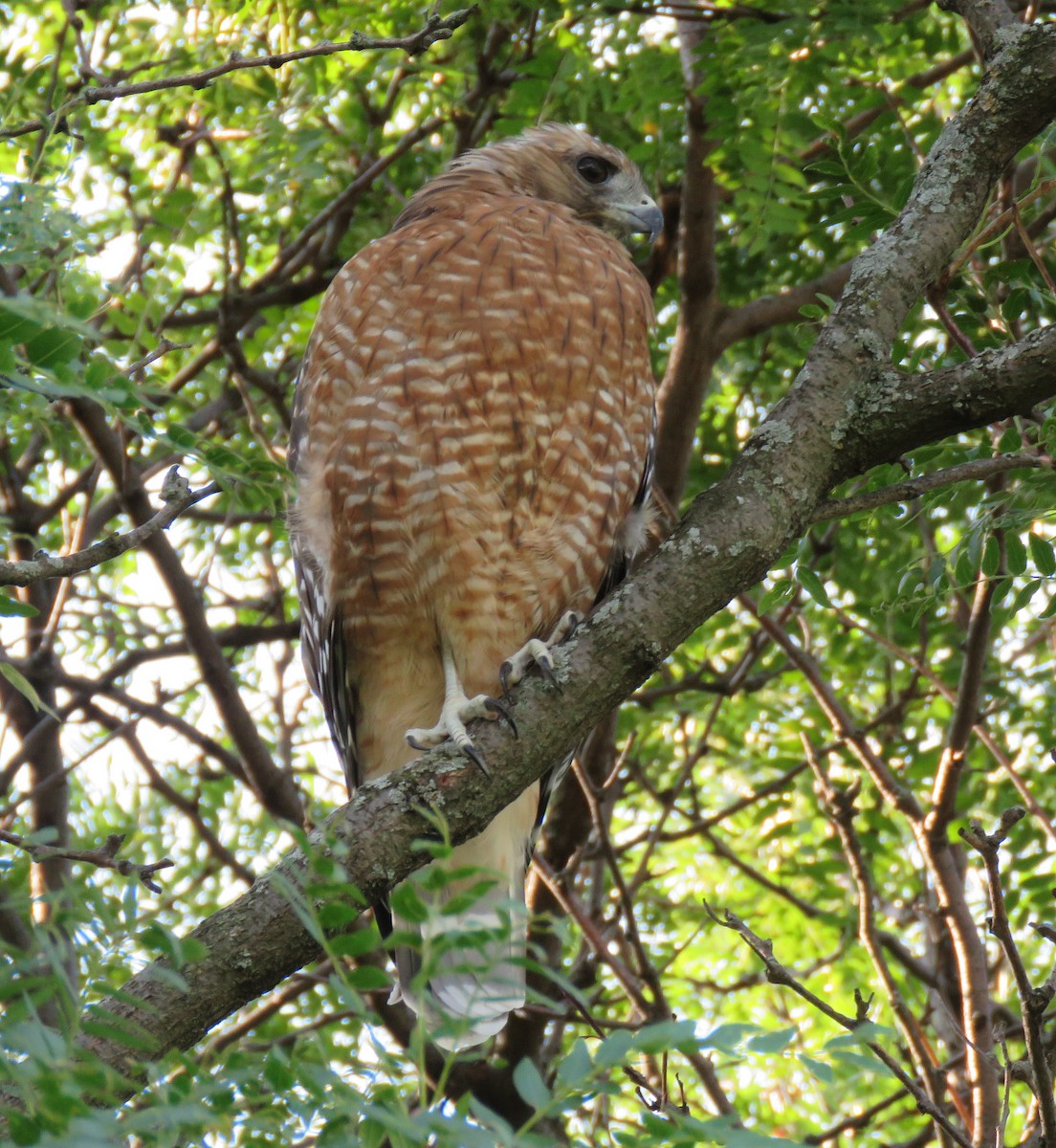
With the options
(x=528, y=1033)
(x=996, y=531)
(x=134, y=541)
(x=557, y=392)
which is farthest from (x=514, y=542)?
(x=528, y=1033)

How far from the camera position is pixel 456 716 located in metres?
3.16

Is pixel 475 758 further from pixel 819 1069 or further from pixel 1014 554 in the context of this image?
pixel 1014 554

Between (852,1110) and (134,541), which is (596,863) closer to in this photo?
(852,1110)

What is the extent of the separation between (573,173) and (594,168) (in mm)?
77

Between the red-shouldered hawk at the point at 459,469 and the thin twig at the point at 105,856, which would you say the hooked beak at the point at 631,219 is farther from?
the thin twig at the point at 105,856

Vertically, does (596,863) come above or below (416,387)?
below

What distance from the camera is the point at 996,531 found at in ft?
11.0

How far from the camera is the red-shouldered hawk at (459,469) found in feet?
12.3

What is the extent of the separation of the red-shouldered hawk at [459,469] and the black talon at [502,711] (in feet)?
1.99

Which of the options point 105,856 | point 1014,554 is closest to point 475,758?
point 105,856

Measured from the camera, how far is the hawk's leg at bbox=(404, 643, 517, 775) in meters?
2.63

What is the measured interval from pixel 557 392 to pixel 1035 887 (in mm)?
2148

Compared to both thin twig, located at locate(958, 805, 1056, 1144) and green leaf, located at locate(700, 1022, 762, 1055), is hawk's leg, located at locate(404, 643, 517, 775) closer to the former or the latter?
thin twig, located at locate(958, 805, 1056, 1144)

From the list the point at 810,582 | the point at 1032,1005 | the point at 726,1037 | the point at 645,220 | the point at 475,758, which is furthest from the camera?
the point at 645,220
